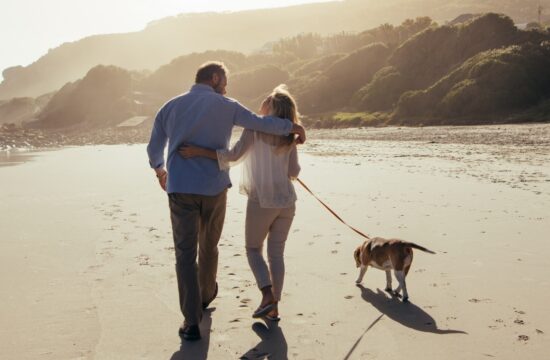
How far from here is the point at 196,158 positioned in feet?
13.6

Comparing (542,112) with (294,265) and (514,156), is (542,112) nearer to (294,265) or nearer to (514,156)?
(514,156)

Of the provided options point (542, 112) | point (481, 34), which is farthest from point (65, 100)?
point (542, 112)

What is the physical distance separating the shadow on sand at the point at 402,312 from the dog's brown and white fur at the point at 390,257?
0.34 ft

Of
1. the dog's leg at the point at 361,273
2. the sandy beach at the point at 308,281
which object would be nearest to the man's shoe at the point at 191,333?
the sandy beach at the point at 308,281

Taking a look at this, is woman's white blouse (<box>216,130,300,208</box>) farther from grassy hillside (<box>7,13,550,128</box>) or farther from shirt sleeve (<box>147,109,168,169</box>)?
grassy hillside (<box>7,13,550,128</box>)

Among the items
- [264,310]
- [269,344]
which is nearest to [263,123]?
[264,310]

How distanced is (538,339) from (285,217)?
2.05 metres

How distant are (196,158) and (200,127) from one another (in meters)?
0.23

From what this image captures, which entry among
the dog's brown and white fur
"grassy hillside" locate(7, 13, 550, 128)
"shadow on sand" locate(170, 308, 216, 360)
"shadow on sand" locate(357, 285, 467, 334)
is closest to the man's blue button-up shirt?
"shadow on sand" locate(170, 308, 216, 360)

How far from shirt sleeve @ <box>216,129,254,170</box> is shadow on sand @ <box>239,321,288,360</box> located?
1289 mm

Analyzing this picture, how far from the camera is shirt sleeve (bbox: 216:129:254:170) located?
418 centimetres

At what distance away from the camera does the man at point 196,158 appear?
4.11 meters

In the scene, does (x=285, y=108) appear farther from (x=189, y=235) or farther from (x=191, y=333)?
(x=191, y=333)

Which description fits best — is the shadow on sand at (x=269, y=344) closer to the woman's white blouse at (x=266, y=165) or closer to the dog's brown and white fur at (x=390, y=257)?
the woman's white blouse at (x=266, y=165)
